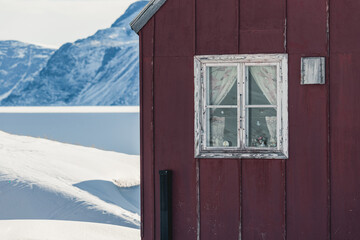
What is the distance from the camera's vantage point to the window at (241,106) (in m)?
6.93

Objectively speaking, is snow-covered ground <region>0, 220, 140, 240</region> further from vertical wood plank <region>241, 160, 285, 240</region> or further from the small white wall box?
the small white wall box

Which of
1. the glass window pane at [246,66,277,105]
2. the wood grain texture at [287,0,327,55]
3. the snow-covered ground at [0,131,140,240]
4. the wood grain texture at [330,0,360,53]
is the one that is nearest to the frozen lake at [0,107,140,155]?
the snow-covered ground at [0,131,140,240]

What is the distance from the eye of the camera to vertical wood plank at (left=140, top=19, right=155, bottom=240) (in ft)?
23.6

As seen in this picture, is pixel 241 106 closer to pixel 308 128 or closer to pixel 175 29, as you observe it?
pixel 308 128

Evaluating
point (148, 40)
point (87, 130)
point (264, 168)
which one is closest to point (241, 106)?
point (264, 168)

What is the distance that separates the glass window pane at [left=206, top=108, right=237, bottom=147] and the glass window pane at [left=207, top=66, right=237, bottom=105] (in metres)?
0.11

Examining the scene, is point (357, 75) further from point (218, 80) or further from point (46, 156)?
point (46, 156)

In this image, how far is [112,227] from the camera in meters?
13.0

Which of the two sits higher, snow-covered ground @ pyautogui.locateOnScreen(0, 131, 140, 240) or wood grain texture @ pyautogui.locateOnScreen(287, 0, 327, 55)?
wood grain texture @ pyautogui.locateOnScreen(287, 0, 327, 55)

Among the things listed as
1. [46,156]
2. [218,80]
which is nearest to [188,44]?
[218,80]

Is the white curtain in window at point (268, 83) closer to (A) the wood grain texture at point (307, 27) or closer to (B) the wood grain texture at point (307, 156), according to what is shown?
(B) the wood grain texture at point (307, 156)

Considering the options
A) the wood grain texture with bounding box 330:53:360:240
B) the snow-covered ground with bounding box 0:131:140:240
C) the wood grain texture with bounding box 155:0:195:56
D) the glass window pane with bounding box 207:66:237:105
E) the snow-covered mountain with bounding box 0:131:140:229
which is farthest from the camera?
the snow-covered mountain with bounding box 0:131:140:229

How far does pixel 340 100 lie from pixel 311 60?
579 millimetres

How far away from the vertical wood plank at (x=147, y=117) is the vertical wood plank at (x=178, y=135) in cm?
7
